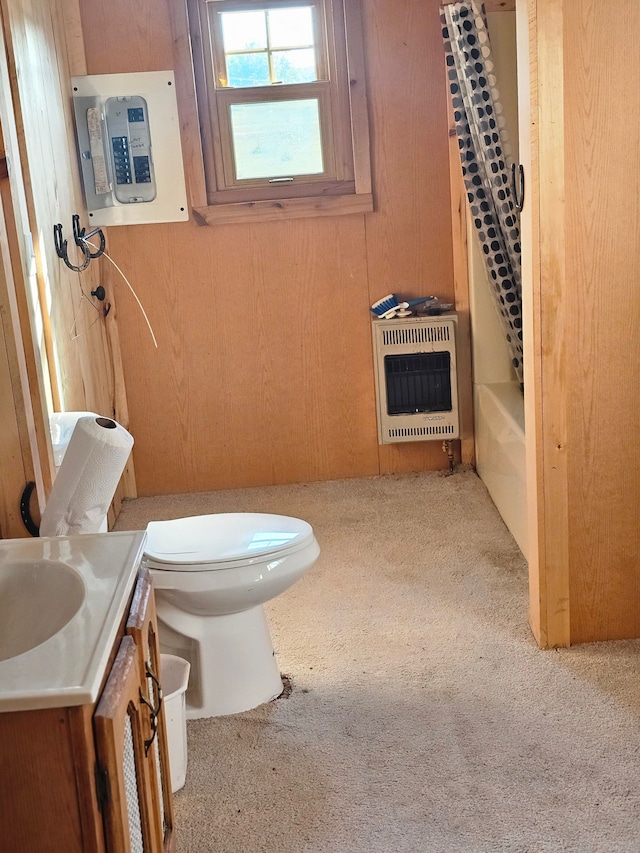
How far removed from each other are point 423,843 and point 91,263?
2701 mm

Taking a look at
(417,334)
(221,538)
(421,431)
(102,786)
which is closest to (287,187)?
(417,334)

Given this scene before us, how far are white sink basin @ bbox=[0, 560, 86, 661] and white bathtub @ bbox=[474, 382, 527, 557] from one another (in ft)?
6.11

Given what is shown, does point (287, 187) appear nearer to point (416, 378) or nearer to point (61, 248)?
point (416, 378)

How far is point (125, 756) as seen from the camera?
133 centimetres

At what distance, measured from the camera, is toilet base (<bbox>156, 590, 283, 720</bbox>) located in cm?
235

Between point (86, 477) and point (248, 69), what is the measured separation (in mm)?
2477

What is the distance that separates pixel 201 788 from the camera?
2.10 m

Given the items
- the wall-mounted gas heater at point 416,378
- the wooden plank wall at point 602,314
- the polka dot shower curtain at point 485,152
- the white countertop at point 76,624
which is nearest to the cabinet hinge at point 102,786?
the white countertop at point 76,624

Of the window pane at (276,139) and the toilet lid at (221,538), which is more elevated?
the window pane at (276,139)

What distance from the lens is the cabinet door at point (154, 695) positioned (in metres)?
1.52

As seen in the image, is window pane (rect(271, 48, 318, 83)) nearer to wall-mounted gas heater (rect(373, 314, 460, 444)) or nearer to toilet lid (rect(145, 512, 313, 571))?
wall-mounted gas heater (rect(373, 314, 460, 444))

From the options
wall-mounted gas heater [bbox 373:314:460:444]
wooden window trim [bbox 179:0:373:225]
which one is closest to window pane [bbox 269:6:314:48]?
wooden window trim [bbox 179:0:373:225]

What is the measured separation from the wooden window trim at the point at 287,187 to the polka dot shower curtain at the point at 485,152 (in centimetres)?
42

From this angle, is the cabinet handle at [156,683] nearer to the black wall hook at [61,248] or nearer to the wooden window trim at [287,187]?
the black wall hook at [61,248]
